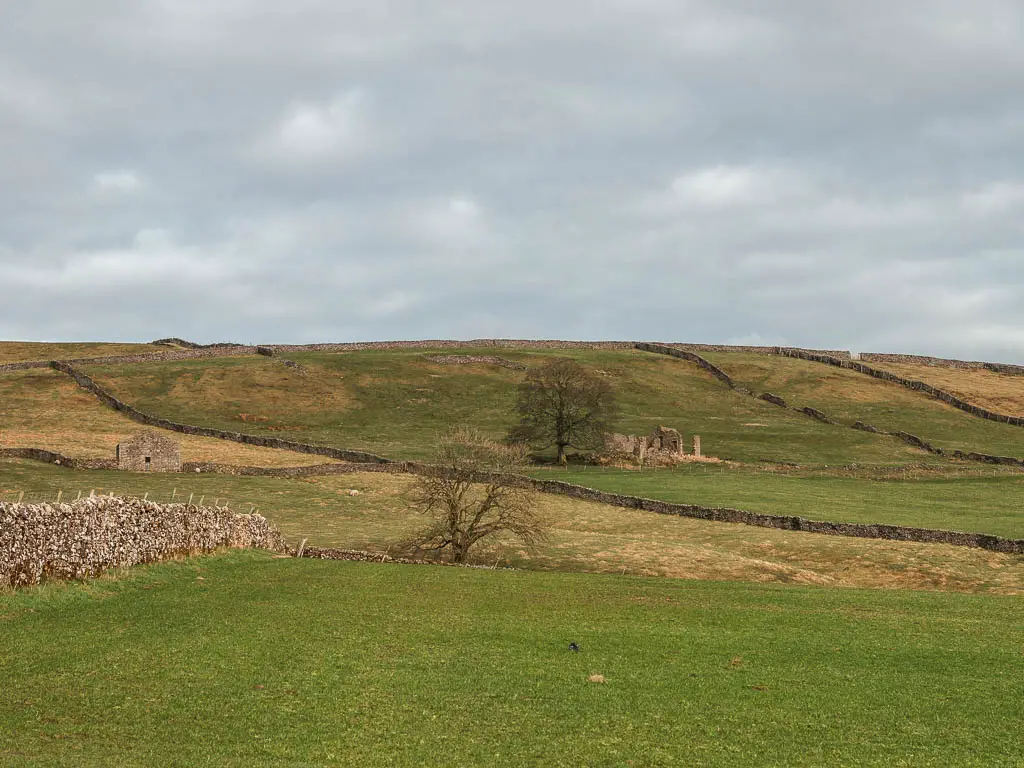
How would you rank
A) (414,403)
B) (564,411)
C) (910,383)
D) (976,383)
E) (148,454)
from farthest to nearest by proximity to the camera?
(976,383) < (910,383) < (414,403) < (564,411) < (148,454)

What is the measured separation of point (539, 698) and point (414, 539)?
2970 cm

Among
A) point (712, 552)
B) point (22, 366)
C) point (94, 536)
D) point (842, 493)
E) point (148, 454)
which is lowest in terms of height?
point (712, 552)

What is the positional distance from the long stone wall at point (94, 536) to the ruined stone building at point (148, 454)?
133 feet

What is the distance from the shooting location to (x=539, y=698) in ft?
57.9

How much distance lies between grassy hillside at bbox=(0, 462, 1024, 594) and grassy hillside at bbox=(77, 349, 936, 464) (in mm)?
21851

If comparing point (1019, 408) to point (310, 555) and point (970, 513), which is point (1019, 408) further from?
point (310, 555)

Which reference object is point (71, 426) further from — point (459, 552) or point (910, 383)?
point (910, 383)

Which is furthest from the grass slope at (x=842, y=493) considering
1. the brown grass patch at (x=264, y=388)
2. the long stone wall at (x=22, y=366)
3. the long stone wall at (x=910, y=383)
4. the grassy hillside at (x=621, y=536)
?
the long stone wall at (x=22, y=366)

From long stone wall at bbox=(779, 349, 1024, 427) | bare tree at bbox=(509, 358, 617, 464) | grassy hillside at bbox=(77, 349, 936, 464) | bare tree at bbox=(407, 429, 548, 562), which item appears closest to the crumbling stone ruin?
bare tree at bbox=(509, 358, 617, 464)

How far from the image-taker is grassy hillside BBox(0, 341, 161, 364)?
145 metres

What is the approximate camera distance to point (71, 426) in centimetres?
9356

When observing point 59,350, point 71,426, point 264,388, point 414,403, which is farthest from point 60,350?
point 414,403

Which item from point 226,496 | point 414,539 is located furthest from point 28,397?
point 414,539

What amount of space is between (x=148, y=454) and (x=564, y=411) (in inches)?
1519
